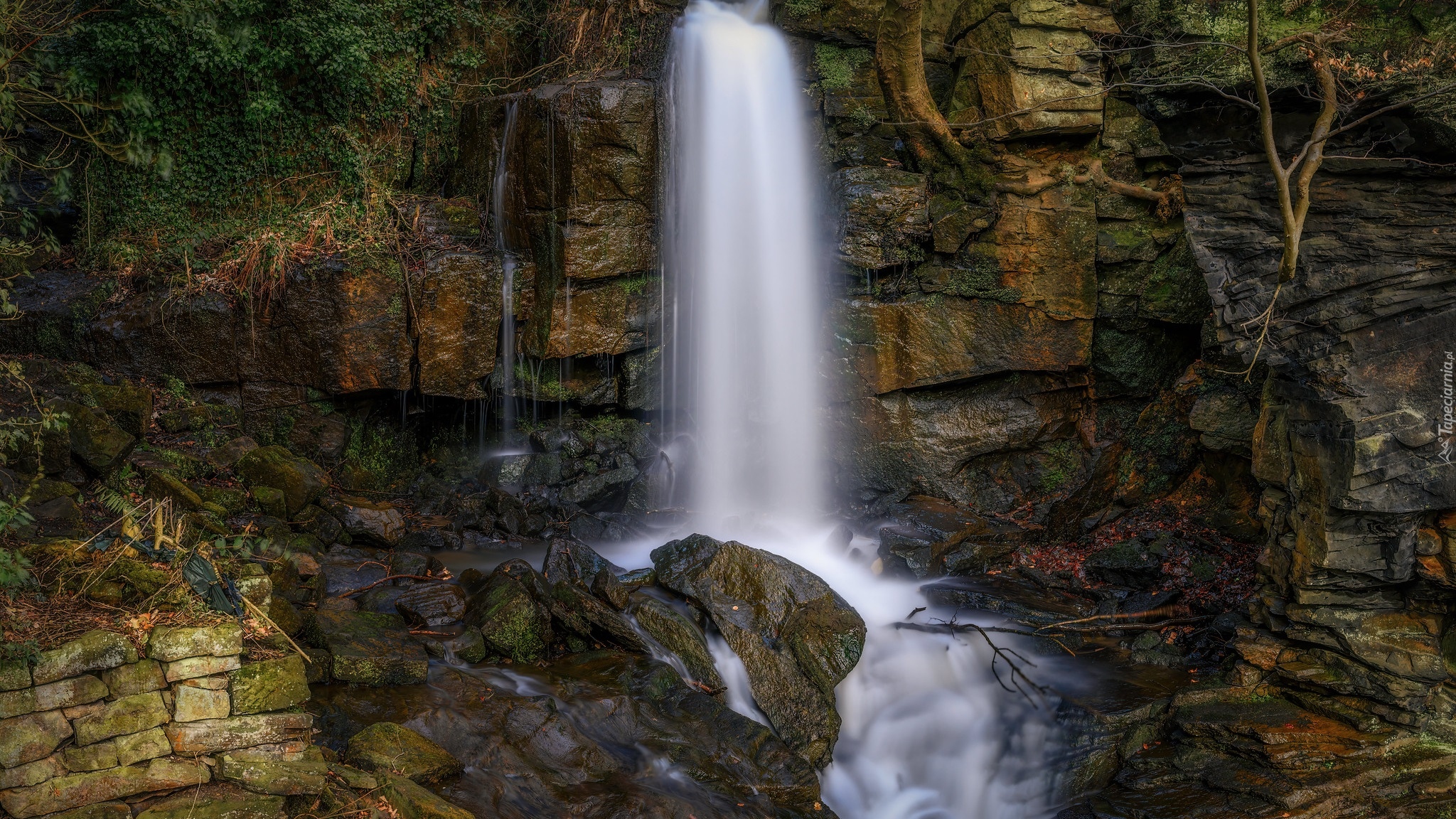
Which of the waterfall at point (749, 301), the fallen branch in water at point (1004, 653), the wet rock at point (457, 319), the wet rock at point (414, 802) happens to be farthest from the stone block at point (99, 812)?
the waterfall at point (749, 301)

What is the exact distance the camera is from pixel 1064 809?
20.9ft

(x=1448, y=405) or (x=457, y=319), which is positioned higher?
(x=457, y=319)

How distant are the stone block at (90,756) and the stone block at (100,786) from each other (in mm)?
28

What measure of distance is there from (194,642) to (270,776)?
740 millimetres

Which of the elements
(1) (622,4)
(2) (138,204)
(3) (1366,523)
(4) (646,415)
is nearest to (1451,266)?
(3) (1366,523)

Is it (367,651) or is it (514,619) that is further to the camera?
(514,619)

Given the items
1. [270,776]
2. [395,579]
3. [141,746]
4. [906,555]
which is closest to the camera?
[141,746]

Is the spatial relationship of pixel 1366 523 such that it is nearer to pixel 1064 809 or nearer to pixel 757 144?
pixel 1064 809

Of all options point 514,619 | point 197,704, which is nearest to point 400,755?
point 197,704

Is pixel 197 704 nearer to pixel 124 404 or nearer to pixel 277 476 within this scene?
pixel 277 476

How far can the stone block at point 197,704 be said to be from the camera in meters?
4.34

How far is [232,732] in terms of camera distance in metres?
4.40

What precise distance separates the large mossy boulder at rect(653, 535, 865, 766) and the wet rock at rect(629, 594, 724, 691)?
24cm

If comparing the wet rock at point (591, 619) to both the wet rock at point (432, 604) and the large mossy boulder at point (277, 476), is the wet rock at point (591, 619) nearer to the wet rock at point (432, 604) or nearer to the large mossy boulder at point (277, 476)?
the wet rock at point (432, 604)
